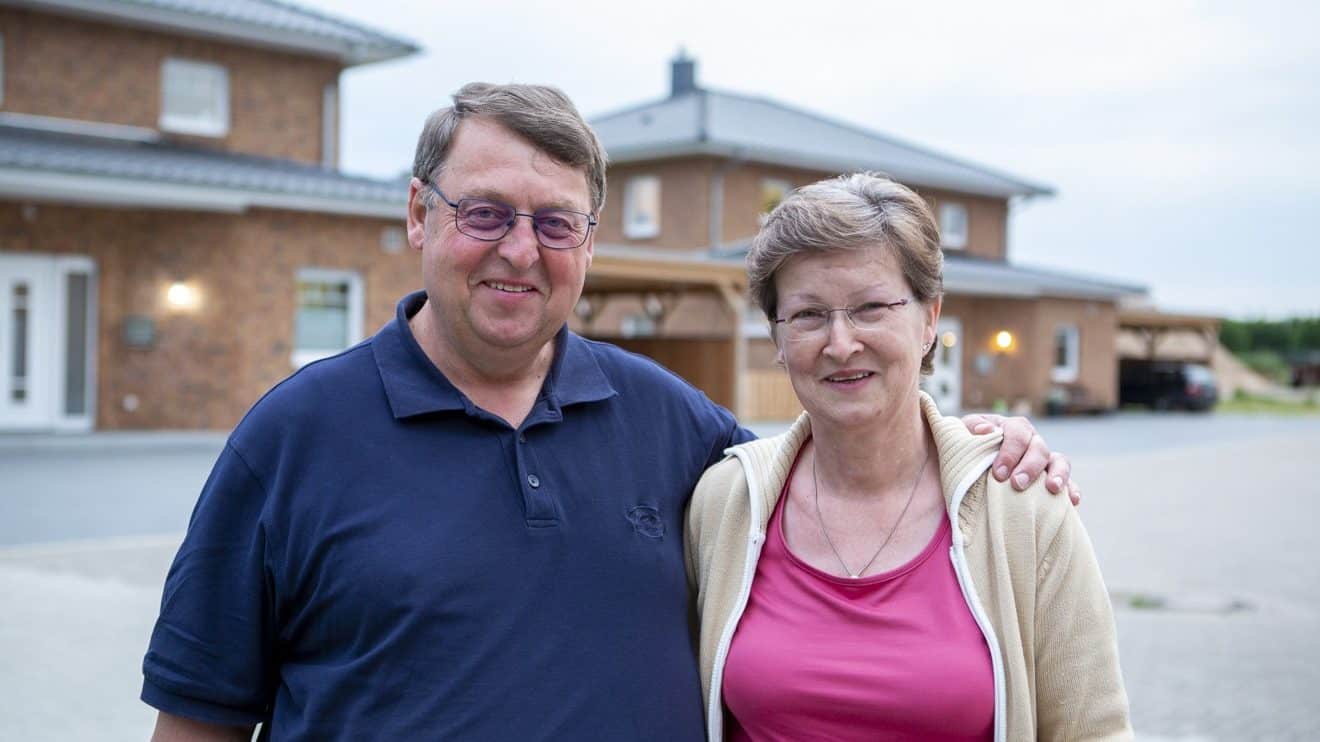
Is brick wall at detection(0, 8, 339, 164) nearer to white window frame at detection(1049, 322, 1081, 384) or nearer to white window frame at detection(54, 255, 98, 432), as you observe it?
white window frame at detection(54, 255, 98, 432)

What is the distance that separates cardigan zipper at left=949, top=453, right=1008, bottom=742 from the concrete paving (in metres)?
4.00

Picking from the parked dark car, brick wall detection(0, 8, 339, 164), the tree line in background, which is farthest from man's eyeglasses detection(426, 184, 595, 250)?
the tree line in background

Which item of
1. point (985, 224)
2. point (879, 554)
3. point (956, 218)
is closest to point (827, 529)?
point (879, 554)

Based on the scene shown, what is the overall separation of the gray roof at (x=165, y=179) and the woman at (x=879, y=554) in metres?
14.7

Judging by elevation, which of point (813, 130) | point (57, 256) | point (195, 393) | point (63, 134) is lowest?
point (195, 393)

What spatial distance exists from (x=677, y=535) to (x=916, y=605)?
1.76ft

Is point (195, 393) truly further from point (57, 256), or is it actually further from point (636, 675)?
point (636, 675)

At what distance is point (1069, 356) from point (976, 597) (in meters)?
31.3

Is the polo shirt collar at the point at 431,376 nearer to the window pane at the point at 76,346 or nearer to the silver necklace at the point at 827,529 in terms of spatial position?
the silver necklace at the point at 827,529

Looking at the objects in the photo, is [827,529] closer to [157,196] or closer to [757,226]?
[157,196]

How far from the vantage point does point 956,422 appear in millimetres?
2734

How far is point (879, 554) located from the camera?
2.58m

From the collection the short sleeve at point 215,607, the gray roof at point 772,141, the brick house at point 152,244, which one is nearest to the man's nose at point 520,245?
the short sleeve at point 215,607

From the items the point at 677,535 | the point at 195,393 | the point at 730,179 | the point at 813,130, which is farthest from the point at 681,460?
the point at 813,130
